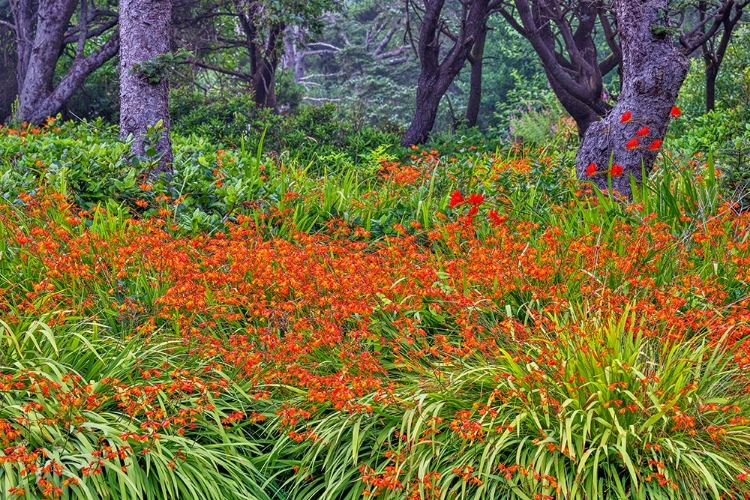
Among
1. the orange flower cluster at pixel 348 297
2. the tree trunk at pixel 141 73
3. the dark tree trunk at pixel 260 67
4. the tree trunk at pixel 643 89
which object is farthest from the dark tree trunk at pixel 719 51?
the dark tree trunk at pixel 260 67

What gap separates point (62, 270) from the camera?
429 centimetres

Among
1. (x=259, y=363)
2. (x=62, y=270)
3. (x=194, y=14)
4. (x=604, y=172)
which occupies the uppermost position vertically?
(x=194, y=14)

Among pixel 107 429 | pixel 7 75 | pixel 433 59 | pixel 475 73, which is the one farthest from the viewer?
pixel 7 75

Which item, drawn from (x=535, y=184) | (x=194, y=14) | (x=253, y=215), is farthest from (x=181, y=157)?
(x=194, y=14)

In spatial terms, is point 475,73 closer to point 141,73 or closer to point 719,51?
point 719,51

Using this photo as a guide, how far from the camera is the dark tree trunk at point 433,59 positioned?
12.7 meters

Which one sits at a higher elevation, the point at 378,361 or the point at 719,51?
the point at 719,51

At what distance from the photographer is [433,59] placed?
12.9 m

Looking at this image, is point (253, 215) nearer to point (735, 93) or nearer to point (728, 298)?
point (728, 298)

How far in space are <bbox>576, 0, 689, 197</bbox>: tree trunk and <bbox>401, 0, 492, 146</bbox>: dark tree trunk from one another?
6.02 m

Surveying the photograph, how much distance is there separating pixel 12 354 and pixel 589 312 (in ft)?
8.84

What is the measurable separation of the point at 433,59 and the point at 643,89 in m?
6.51

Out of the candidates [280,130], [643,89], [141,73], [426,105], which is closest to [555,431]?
[643,89]

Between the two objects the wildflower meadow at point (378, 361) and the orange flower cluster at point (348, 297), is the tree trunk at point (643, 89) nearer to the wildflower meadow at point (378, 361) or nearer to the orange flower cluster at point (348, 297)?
the wildflower meadow at point (378, 361)
